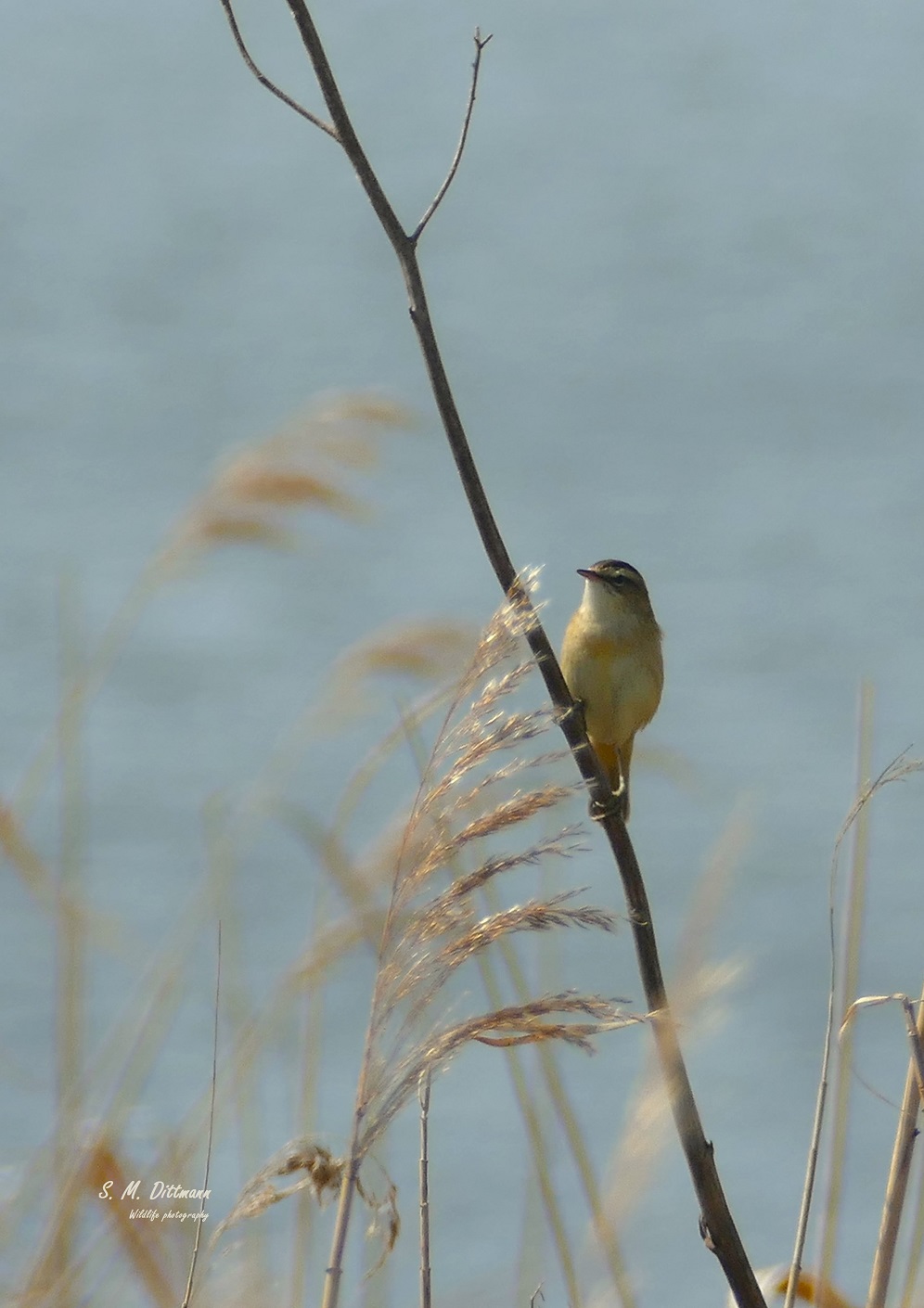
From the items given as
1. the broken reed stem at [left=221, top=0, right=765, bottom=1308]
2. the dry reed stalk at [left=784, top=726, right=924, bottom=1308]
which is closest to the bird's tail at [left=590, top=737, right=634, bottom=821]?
the dry reed stalk at [left=784, top=726, right=924, bottom=1308]

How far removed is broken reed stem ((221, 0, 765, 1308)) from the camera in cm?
160

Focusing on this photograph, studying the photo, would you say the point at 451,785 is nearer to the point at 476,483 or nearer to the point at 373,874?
the point at 476,483

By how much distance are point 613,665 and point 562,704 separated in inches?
78.6

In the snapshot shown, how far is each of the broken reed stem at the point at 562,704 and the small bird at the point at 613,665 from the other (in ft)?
5.93

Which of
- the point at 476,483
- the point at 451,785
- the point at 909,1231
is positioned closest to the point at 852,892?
the point at 909,1231

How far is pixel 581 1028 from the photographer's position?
5.57 ft

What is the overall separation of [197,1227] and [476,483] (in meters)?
1.10

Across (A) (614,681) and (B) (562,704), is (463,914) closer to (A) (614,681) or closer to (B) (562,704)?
(B) (562,704)

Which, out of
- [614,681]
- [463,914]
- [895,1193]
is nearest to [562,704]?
[463,914]

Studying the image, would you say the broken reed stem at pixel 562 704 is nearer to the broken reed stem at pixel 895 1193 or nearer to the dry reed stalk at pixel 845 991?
the broken reed stem at pixel 895 1193

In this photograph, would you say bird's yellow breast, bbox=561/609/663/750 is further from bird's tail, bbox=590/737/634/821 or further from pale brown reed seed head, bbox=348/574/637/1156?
pale brown reed seed head, bbox=348/574/637/1156

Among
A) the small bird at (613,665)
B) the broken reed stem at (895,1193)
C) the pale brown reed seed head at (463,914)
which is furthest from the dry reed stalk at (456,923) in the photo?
the small bird at (613,665)

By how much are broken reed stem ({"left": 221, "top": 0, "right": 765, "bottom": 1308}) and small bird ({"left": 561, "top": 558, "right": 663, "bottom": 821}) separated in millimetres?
1809

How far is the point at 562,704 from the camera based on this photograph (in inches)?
69.6
